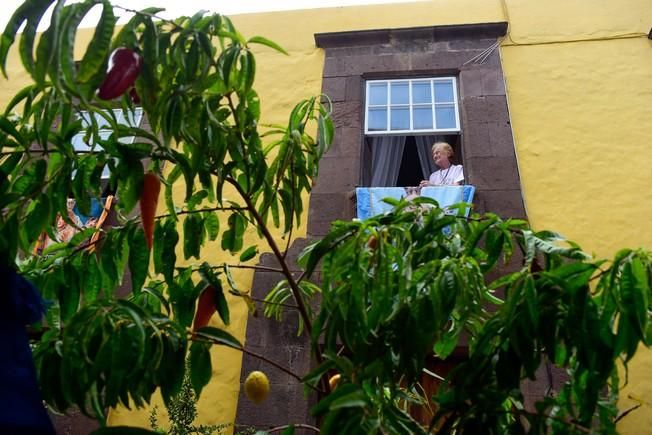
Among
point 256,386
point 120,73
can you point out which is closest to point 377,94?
point 256,386

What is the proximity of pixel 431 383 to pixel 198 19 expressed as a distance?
303 centimetres

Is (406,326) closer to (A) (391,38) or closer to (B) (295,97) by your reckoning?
(B) (295,97)

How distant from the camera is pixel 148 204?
6.47ft

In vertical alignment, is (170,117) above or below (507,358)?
above

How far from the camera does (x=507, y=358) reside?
177 cm

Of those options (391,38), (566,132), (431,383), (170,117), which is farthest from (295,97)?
Answer: (170,117)

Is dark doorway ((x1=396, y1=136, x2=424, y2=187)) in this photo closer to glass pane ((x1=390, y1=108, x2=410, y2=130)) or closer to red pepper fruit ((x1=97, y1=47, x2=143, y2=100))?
glass pane ((x1=390, y1=108, x2=410, y2=130))

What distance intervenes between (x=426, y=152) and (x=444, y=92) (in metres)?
0.69

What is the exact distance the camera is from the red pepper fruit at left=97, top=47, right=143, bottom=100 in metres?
1.59

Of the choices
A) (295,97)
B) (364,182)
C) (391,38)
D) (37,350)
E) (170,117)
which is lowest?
(37,350)

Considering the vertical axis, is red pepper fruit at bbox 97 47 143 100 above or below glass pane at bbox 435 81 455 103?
below

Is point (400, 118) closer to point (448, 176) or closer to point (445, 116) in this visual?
point (445, 116)

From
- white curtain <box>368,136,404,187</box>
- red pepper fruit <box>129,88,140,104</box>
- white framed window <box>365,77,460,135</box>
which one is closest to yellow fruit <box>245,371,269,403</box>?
red pepper fruit <box>129,88,140,104</box>

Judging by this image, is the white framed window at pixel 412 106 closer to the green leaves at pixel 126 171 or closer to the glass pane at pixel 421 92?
the glass pane at pixel 421 92
